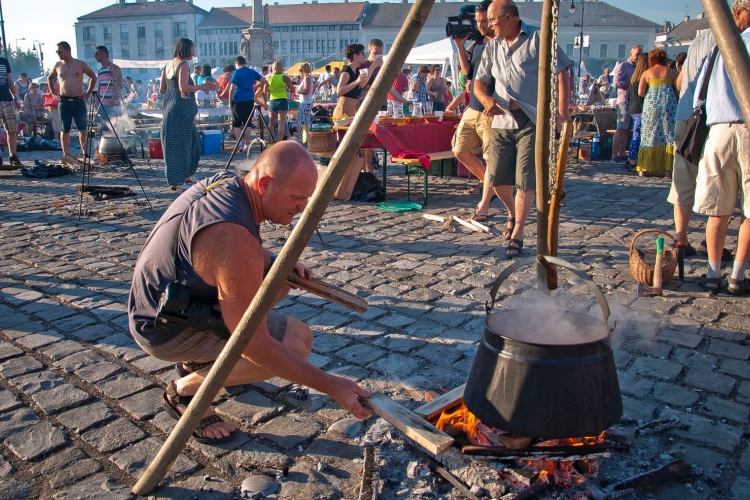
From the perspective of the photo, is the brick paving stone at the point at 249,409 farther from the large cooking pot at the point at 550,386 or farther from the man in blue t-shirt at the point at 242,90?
the man in blue t-shirt at the point at 242,90

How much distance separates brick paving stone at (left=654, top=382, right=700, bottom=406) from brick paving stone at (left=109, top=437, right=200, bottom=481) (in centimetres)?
238

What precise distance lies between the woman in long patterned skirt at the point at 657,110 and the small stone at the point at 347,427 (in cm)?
830

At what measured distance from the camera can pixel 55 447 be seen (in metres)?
2.87

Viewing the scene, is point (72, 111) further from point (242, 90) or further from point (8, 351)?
point (8, 351)

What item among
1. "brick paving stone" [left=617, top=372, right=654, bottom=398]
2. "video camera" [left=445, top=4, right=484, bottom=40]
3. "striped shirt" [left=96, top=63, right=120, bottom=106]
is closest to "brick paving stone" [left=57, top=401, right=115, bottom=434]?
"brick paving stone" [left=617, top=372, right=654, bottom=398]

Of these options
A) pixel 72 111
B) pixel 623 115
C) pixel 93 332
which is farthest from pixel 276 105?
pixel 93 332

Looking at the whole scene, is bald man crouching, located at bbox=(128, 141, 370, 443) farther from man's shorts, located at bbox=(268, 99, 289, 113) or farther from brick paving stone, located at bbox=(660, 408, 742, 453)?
man's shorts, located at bbox=(268, 99, 289, 113)

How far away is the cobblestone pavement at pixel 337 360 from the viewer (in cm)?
271

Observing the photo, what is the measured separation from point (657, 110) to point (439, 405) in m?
8.29

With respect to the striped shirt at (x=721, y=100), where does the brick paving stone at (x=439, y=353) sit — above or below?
below

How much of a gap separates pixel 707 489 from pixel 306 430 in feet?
5.80

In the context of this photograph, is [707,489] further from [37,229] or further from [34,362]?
[37,229]

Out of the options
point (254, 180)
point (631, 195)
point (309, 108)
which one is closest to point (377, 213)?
point (631, 195)


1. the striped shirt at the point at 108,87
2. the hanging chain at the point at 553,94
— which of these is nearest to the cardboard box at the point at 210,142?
the striped shirt at the point at 108,87
